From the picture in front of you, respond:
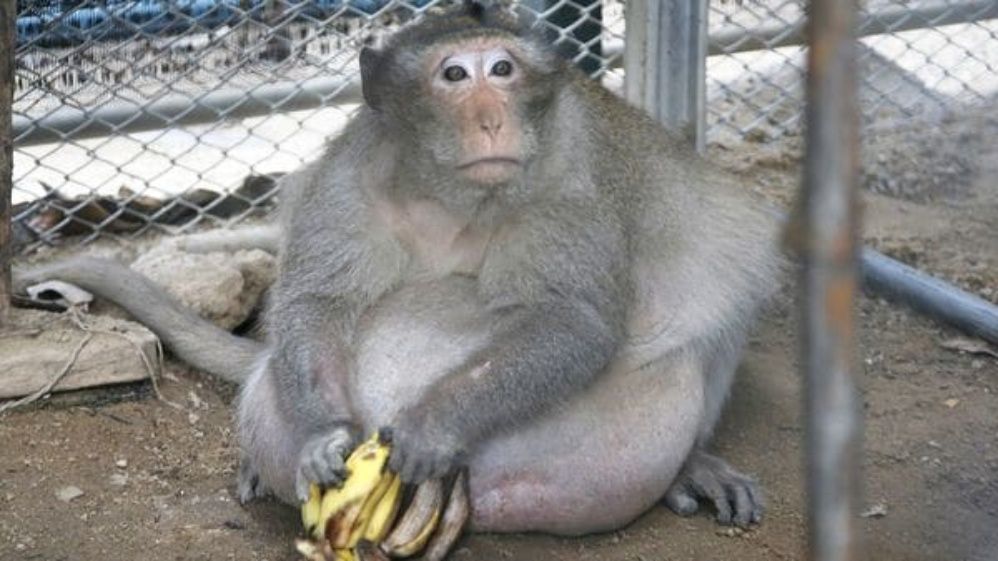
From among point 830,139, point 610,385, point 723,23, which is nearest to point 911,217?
point 723,23

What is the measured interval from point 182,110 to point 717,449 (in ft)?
8.94

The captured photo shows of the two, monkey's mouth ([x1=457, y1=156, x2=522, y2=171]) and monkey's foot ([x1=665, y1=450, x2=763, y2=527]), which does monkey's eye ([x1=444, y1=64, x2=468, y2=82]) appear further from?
monkey's foot ([x1=665, y1=450, x2=763, y2=527])

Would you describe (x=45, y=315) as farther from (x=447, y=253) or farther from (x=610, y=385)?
(x=610, y=385)

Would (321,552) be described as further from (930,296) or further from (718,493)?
(930,296)

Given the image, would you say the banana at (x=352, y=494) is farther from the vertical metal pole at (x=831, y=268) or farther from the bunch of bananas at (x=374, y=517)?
the vertical metal pole at (x=831, y=268)

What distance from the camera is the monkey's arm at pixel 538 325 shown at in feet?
12.6

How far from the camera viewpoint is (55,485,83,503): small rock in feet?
14.3

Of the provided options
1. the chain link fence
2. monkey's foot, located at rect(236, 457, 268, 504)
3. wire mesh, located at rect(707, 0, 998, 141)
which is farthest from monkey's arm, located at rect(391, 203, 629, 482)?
wire mesh, located at rect(707, 0, 998, 141)

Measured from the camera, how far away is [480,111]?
12.2ft

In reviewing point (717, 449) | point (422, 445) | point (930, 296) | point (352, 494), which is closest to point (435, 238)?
point (422, 445)

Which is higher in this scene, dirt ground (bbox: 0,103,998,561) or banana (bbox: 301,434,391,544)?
banana (bbox: 301,434,391,544)

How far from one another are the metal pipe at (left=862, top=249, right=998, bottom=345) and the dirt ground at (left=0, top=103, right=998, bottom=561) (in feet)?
0.21

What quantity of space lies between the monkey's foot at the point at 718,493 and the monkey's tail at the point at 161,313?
1.48 metres

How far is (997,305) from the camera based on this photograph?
571cm
